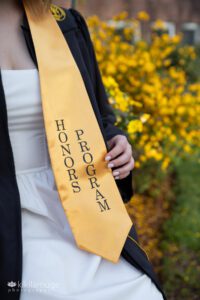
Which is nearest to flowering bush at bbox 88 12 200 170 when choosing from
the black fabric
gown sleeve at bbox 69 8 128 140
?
gown sleeve at bbox 69 8 128 140

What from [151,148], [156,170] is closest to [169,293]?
[151,148]

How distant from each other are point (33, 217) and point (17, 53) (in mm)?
478

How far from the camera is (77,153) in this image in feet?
5.19

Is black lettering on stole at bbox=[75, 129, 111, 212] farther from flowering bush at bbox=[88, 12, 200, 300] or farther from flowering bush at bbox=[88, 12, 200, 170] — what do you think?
flowering bush at bbox=[88, 12, 200, 170]

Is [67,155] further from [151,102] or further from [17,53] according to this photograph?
[151,102]

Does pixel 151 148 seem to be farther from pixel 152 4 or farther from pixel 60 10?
pixel 152 4

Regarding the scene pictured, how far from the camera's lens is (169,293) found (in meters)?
3.27

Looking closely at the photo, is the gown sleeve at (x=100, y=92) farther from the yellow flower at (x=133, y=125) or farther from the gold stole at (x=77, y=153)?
the yellow flower at (x=133, y=125)

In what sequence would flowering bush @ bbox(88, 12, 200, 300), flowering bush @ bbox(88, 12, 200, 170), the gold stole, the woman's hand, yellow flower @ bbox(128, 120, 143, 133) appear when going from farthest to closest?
flowering bush @ bbox(88, 12, 200, 170) → flowering bush @ bbox(88, 12, 200, 300) → yellow flower @ bbox(128, 120, 143, 133) → the woman's hand → the gold stole

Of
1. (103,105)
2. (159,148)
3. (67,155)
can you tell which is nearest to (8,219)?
(67,155)

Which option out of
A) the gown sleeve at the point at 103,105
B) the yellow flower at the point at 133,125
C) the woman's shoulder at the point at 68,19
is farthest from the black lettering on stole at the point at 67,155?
the yellow flower at the point at 133,125

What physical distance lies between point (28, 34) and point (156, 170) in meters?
3.35

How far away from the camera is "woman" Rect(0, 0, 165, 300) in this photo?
140 cm

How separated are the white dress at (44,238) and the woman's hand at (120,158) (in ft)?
0.64
